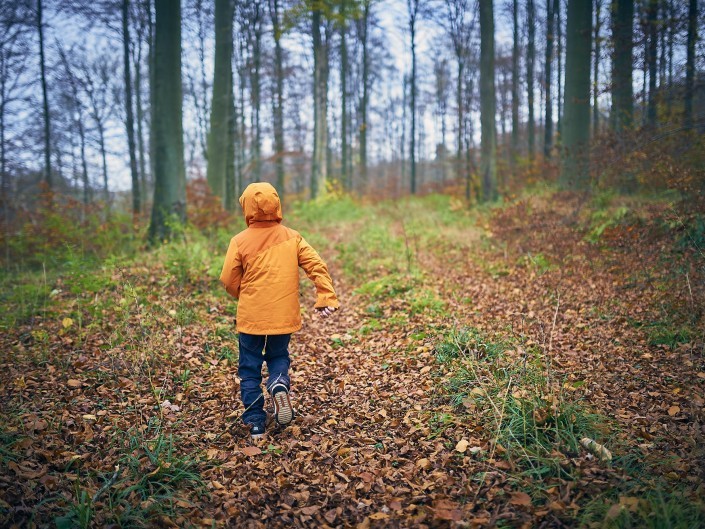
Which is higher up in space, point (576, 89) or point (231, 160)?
point (576, 89)

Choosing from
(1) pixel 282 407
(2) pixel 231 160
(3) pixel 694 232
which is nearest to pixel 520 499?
(1) pixel 282 407

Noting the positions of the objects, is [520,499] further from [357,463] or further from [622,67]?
[622,67]

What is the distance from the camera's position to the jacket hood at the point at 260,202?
155 inches

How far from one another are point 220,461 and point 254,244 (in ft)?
5.92

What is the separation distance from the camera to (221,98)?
13.4 meters

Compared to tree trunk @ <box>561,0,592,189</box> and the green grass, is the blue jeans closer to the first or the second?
the green grass

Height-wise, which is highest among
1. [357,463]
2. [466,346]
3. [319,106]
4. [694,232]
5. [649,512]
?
[319,106]

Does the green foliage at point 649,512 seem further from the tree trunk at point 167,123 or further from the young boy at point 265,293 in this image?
the tree trunk at point 167,123

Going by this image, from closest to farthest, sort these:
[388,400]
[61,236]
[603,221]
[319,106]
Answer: [388,400] < [603,221] < [61,236] < [319,106]

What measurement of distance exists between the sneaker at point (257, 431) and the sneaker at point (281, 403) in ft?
0.52

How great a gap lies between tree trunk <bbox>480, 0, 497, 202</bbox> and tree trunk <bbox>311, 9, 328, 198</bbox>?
7.25 metres

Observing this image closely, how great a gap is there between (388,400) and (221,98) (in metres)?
11.8

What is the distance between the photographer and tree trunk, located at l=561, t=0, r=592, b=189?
11.9 meters

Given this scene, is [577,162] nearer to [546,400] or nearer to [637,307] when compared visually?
[637,307]
